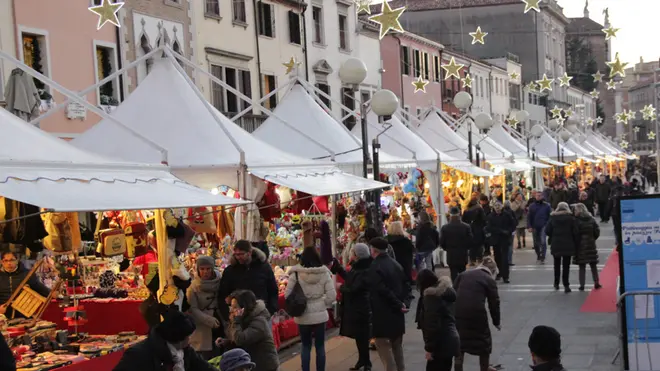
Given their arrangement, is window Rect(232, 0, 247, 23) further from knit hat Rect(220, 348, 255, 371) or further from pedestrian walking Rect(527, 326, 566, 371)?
pedestrian walking Rect(527, 326, 566, 371)

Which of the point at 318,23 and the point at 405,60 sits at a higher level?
the point at 318,23

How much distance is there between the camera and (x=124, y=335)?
9781mm

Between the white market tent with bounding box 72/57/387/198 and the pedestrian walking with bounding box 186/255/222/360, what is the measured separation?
1689mm

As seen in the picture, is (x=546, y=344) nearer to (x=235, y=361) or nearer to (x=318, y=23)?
(x=235, y=361)

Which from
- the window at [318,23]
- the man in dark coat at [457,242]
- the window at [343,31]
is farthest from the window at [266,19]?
the man in dark coat at [457,242]

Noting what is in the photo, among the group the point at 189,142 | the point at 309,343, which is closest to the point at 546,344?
the point at 309,343

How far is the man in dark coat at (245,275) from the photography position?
910cm

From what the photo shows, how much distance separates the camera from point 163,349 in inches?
230

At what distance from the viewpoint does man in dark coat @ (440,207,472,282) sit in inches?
606

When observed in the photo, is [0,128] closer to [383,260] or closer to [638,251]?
[383,260]

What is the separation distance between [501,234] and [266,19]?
48.7 ft

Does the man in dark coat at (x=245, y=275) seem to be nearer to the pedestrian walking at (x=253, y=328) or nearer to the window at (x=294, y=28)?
the pedestrian walking at (x=253, y=328)

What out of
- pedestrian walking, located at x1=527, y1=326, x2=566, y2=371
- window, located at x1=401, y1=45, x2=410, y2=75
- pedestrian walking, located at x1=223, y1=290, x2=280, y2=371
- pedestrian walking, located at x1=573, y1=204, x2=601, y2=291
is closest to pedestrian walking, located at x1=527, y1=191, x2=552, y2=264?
pedestrian walking, located at x1=573, y1=204, x2=601, y2=291

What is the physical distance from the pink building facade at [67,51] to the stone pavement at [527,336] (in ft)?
30.3
